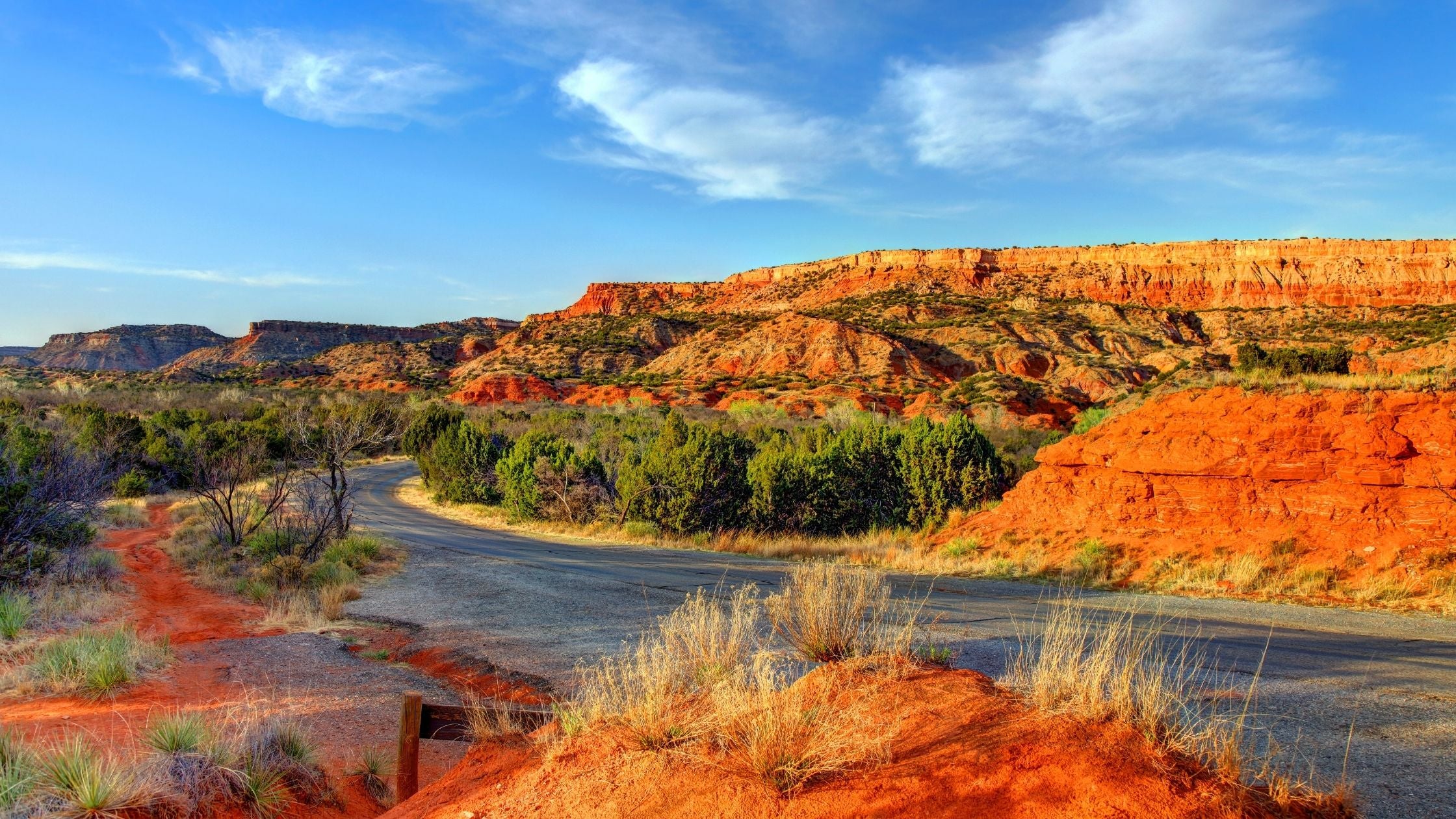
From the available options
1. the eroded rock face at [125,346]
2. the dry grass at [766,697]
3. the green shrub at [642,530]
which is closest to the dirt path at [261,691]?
the dry grass at [766,697]

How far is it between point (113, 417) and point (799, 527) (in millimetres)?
30497

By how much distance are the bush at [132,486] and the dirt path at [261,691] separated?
19685 mm

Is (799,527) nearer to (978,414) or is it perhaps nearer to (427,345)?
(978,414)

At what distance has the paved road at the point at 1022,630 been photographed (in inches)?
182

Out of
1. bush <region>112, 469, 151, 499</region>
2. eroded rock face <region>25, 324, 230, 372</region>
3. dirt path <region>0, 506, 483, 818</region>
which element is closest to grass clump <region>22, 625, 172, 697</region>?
dirt path <region>0, 506, 483, 818</region>

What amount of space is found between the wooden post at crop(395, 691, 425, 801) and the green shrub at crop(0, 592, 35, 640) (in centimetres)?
729

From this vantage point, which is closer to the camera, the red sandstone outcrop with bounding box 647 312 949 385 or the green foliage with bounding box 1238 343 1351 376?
the green foliage with bounding box 1238 343 1351 376

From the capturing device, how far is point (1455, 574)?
10.6 meters

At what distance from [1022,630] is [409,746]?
633 cm

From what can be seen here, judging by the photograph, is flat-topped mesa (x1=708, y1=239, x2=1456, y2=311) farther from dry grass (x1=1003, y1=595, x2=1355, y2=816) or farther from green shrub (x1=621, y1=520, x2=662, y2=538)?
dry grass (x1=1003, y1=595, x2=1355, y2=816)

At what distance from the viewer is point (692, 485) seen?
2211 centimetres

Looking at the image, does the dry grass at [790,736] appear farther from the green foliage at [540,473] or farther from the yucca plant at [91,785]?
the green foliage at [540,473]

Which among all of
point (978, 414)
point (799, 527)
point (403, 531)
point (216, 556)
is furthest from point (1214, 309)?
point (216, 556)

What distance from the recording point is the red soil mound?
333 cm
